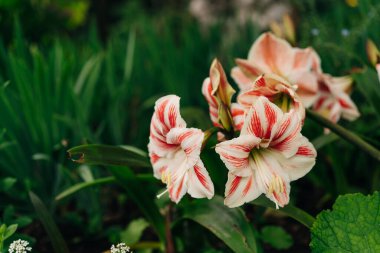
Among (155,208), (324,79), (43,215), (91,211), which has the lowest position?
(91,211)

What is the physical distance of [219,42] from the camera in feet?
9.52

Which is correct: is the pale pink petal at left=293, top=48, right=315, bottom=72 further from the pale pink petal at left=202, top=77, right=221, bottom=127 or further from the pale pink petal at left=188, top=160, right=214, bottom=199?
the pale pink petal at left=188, top=160, right=214, bottom=199

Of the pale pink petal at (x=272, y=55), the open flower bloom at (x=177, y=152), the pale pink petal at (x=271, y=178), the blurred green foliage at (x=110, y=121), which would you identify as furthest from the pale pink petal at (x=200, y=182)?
the pale pink petal at (x=272, y=55)

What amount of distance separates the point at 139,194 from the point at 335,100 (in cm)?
63

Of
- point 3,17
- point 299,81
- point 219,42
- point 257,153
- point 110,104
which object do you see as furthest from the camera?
point 219,42

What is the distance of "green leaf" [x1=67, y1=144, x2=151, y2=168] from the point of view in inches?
48.7

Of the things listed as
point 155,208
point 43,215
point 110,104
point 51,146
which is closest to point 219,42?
point 110,104

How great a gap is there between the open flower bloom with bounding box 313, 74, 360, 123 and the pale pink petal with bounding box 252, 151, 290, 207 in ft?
1.38

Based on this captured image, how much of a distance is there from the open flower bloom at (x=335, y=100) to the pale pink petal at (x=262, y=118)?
453mm

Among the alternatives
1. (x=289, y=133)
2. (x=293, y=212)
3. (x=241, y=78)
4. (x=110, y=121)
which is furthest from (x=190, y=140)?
(x=110, y=121)

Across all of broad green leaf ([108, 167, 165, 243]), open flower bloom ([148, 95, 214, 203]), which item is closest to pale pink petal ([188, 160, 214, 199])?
open flower bloom ([148, 95, 214, 203])

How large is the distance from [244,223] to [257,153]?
22 cm

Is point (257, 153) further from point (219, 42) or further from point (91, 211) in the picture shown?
point (219, 42)

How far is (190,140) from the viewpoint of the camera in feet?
3.59
